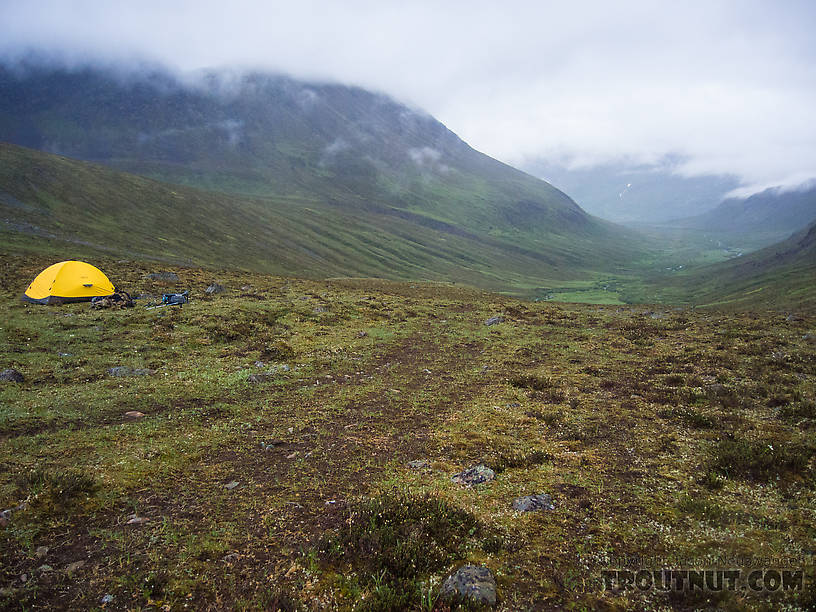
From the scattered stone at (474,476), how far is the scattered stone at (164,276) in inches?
2001

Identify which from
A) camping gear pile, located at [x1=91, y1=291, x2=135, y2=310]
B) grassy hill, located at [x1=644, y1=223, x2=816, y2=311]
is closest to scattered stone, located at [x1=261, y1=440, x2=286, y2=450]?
camping gear pile, located at [x1=91, y1=291, x2=135, y2=310]

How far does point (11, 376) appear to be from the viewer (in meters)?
18.6

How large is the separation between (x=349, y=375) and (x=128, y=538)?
1452 cm

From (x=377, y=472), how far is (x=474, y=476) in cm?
299

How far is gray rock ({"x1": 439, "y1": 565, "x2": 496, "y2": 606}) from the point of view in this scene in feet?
24.0

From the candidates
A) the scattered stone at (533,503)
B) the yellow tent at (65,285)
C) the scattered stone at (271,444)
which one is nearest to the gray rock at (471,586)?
the scattered stone at (533,503)

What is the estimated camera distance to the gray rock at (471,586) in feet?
24.0

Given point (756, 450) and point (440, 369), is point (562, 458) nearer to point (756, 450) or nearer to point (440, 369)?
point (756, 450)

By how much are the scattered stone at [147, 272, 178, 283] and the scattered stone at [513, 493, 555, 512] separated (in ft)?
173

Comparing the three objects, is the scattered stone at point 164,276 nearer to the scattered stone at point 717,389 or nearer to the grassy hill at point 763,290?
the scattered stone at point 717,389

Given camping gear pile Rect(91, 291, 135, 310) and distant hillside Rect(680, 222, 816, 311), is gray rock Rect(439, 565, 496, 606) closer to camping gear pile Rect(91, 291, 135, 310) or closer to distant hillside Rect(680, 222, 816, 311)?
camping gear pile Rect(91, 291, 135, 310)

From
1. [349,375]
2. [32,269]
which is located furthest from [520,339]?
[32,269]

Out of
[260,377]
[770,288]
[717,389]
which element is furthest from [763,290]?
[260,377]

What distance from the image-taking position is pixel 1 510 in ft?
31.2
